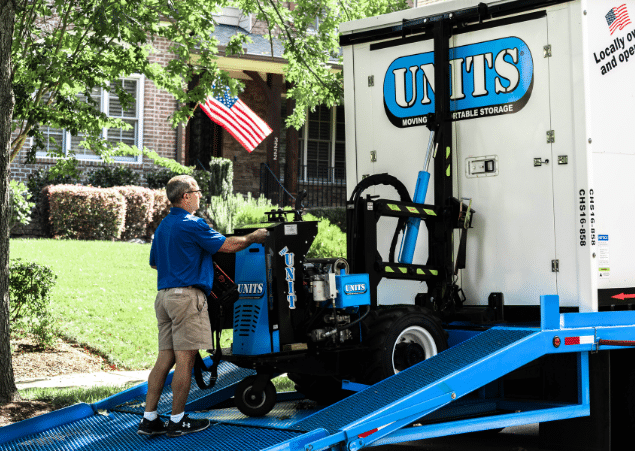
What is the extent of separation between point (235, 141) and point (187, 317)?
17.0 meters

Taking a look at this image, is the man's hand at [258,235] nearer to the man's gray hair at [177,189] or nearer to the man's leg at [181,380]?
the man's gray hair at [177,189]

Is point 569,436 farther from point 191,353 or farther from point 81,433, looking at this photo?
point 81,433

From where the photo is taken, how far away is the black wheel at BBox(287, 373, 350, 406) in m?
6.48

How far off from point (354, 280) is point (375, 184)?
45.1 inches

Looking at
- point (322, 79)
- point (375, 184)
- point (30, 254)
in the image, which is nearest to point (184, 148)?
point (30, 254)

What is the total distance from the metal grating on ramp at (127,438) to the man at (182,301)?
15 centimetres

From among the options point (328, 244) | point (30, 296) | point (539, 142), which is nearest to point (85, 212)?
point (328, 244)

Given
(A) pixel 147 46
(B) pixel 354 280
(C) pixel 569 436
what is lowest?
(C) pixel 569 436

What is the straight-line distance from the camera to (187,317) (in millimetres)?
5457

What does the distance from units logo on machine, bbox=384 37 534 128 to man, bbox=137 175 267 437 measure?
2102 mm

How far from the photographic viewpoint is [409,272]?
21.2ft

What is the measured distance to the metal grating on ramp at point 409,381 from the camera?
16.0ft

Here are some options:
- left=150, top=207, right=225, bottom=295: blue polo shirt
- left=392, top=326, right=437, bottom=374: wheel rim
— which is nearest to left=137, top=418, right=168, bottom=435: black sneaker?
left=150, top=207, right=225, bottom=295: blue polo shirt

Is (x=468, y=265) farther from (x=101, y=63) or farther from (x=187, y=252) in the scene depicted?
(x=101, y=63)
